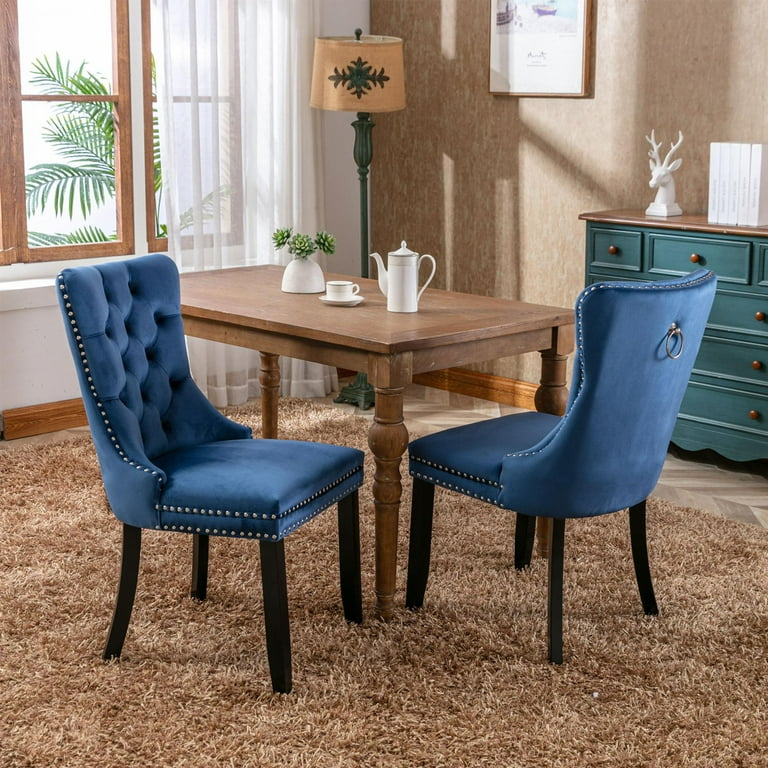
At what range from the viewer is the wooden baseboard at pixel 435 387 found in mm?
4797

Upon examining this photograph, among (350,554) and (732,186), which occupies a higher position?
(732,186)

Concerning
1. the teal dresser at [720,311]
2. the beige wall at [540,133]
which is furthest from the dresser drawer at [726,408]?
the beige wall at [540,133]

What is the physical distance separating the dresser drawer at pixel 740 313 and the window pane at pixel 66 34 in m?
2.86

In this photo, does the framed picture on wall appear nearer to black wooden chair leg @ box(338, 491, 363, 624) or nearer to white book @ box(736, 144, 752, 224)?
white book @ box(736, 144, 752, 224)

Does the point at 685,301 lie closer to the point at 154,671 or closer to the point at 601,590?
the point at 601,590

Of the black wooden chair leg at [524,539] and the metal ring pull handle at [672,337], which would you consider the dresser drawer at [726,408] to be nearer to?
the black wooden chair leg at [524,539]

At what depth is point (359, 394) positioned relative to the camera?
211 inches

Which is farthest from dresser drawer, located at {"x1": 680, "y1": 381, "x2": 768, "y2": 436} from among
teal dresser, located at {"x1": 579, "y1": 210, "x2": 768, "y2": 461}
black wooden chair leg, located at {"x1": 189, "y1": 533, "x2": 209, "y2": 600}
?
black wooden chair leg, located at {"x1": 189, "y1": 533, "x2": 209, "y2": 600}

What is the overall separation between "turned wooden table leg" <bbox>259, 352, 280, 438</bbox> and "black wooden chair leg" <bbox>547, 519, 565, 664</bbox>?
5.02 ft

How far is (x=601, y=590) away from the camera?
125 inches

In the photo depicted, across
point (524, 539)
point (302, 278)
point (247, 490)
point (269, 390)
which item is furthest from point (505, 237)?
point (247, 490)

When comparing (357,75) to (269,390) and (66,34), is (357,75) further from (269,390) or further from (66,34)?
(269,390)

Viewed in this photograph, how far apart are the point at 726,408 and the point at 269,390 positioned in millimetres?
1706

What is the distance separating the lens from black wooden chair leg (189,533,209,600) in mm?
3047
